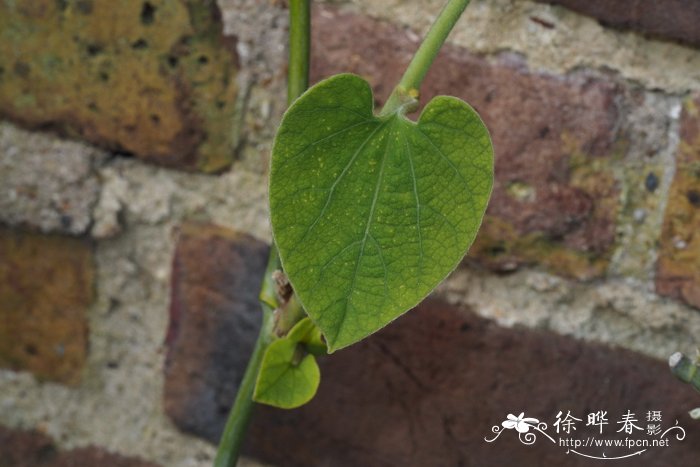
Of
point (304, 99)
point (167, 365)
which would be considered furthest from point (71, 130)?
point (304, 99)

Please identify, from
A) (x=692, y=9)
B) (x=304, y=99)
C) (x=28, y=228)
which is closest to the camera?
(x=304, y=99)

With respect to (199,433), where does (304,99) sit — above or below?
above

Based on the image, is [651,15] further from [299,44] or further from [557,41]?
[299,44]

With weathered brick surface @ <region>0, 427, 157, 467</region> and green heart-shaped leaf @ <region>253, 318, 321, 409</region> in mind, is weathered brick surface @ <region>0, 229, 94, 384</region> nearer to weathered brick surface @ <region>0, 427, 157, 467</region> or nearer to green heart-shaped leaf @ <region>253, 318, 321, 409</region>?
weathered brick surface @ <region>0, 427, 157, 467</region>

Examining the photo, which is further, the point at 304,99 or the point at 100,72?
the point at 100,72

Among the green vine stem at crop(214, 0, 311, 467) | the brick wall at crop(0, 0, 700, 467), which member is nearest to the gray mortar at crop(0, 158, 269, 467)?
the brick wall at crop(0, 0, 700, 467)

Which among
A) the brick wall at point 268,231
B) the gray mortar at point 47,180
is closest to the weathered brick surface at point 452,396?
the brick wall at point 268,231

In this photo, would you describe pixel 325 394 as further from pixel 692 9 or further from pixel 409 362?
pixel 692 9

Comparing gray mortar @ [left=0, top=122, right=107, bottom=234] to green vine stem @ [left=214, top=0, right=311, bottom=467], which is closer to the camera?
green vine stem @ [left=214, top=0, right=311, bottom=467]

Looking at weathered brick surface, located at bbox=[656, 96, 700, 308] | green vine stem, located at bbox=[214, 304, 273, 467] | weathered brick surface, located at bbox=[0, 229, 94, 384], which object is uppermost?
weathered brick surface, located at bbox=[656, 96, 700, 308]
